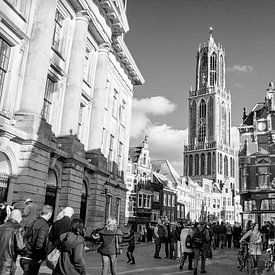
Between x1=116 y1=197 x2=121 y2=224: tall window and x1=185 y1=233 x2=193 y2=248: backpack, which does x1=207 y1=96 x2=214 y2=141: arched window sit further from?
x1=185 y1=233 x2=193 y2=248: backpack

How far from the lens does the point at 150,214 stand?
5278 cm

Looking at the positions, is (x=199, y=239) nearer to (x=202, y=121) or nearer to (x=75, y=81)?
(x=75, y=81)

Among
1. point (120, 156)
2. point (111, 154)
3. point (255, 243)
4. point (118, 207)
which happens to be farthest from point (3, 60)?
point (118, 207)

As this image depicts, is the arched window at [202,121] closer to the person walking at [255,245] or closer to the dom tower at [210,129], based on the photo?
the dom tower at [210,129]

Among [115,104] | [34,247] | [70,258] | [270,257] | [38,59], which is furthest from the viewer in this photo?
[115,104]

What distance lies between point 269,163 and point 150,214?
787 inches

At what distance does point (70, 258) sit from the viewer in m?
5.21

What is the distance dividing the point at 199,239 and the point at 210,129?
102380mm

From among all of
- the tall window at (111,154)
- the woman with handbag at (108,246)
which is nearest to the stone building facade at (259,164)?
the tall window at (111,154)

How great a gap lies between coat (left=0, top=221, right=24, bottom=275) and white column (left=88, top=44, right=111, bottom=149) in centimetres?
1680

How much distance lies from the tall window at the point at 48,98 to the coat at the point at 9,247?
1264 centimetres

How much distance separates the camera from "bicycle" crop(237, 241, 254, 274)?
39.1 feet

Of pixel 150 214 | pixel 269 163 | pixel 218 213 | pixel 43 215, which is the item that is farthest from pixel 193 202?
pixel 43 215

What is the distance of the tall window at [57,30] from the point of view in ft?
61.3
